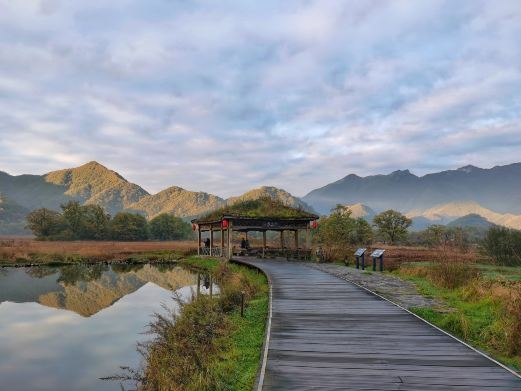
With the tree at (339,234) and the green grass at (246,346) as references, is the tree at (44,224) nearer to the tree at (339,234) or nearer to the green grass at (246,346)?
the tree at (339,234)

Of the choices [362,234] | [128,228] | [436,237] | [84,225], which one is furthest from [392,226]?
[84,225]

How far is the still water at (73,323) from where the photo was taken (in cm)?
1045

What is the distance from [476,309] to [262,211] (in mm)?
20882

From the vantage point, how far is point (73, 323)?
15992 millimetres

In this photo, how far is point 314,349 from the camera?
7559 mm

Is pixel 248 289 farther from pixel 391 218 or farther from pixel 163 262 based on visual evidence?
pixel 391 218

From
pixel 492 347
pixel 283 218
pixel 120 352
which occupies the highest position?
pixel 283 218

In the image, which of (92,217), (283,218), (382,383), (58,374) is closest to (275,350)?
(382,383)

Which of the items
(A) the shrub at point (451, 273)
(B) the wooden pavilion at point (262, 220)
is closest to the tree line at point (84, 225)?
(B) the wooden pavilion at point (262, 220)

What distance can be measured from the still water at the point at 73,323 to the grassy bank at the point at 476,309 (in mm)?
8049

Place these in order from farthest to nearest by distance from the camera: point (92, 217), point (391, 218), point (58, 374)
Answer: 1. point (92, 217)
2. point (391, 218)
3. point (58, 374)

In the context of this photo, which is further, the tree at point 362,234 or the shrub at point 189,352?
the tree at point 362,234

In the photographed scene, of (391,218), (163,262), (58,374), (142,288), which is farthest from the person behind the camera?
(391,218)

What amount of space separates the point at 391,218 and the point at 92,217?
5667 centimetres
